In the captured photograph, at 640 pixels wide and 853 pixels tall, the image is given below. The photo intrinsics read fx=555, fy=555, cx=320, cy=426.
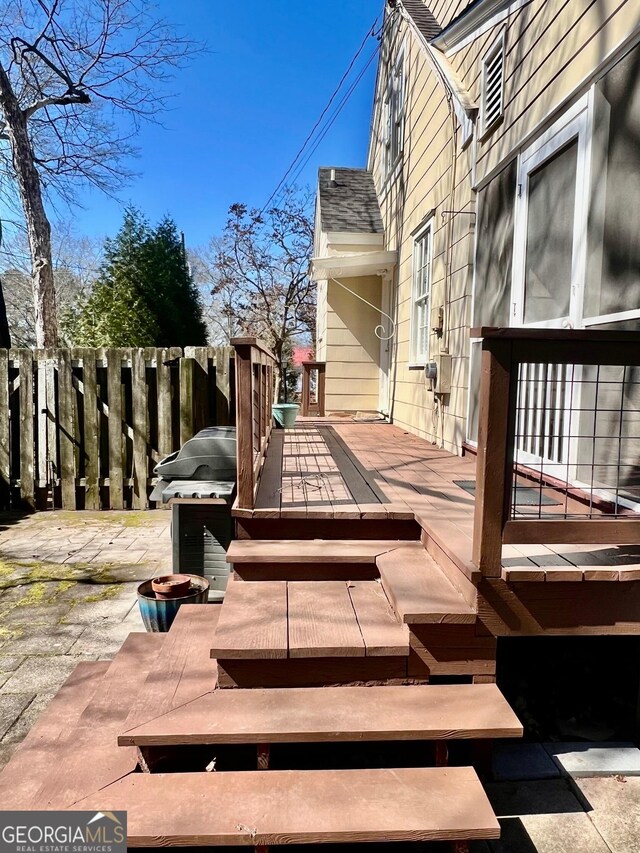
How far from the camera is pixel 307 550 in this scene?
2605 mm

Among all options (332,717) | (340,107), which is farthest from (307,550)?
(340,107)

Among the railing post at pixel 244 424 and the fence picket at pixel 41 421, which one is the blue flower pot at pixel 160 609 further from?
the fence picket at pixel 41 421

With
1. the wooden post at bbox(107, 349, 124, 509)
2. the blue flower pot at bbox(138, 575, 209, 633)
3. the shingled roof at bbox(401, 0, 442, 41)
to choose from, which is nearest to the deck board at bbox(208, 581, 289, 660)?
the blue flower pot at bbox(138, 575, 209, 633)

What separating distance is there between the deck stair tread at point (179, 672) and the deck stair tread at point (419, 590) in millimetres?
758

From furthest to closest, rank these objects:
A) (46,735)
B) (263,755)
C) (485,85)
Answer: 1. (485,85)
2. (46,735)
3. (263,755)

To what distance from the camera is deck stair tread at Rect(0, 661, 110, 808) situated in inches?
67.8

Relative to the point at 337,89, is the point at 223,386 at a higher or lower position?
lower

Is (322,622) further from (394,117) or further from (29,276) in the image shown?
(29,276)

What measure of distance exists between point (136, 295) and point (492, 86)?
27.0 ft

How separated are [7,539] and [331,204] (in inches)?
281

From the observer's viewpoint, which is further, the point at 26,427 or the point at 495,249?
the point at 26,427

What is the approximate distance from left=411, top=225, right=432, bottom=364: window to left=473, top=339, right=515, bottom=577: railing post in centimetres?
407

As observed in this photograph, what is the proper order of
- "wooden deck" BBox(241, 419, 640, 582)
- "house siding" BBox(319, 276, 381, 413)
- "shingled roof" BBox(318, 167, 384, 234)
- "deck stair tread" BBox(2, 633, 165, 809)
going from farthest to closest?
"shingled roof" BBox(318, 167, 384, 234)
"house siding" BBox(319, 276, 381, 413)
"wooden deck" BBox(241, 419, 640, 582)
"deck stair tread" BBox(2, 633, 165, 809)

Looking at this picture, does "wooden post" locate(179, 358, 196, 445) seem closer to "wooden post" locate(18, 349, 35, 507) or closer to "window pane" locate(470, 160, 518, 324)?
"wooden post" locate(18, 349, 35, 507)
